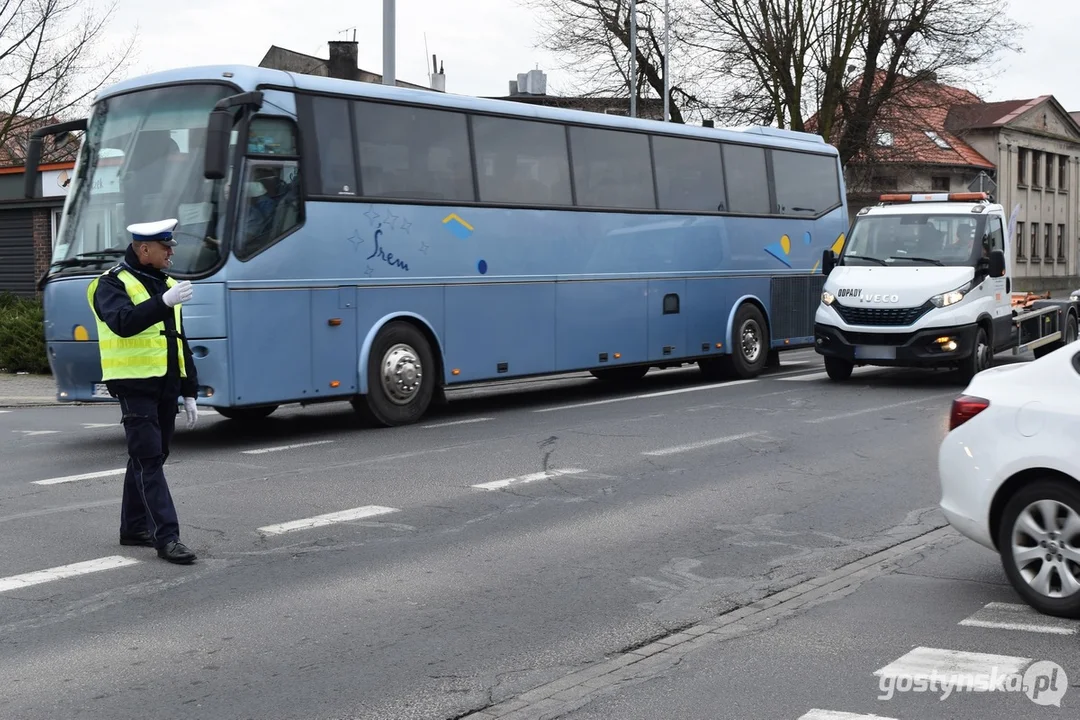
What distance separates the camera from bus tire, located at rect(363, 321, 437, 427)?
1363cm

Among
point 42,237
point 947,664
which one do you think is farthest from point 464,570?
point 42,237

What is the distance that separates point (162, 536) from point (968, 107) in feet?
127

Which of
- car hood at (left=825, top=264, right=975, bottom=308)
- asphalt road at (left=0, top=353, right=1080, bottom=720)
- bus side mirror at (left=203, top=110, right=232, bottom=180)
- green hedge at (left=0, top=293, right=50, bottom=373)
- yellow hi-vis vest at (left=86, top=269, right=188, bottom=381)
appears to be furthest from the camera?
green hedge at (left=0, top=293, right=50, bottom=373)

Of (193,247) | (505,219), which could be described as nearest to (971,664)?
(193,247)

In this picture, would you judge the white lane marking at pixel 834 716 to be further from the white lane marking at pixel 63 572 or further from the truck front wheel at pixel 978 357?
the truck front wheel at pixel 978 357

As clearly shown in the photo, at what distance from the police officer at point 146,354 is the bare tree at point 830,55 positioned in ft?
116

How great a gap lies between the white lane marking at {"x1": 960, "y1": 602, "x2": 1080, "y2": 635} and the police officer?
13.3 feet

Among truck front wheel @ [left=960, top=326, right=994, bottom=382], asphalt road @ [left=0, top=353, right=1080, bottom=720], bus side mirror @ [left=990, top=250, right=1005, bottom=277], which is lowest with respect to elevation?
asphalt road @ [left=0, top=353, right=1080, bottom=720]


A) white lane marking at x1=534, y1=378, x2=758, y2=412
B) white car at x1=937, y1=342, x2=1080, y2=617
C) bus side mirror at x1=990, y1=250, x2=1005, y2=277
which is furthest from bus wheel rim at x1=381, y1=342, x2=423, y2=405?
bus side mirror at x1=990, y1=250, x2=1005, y2=277

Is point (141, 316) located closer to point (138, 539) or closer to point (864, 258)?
point (138, 539)

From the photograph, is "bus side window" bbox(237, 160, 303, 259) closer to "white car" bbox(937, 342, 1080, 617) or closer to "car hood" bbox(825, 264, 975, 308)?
"white car" bbox(937, 342, 1080, 617)

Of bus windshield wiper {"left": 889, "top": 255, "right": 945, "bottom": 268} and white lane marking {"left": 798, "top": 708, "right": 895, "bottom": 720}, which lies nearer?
white lane marking {"left": 798, "top": 708, "right": 895, "bottom": 720}

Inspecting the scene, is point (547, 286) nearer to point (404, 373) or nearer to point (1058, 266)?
point (404, 373)

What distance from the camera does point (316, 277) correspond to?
1301 cm
